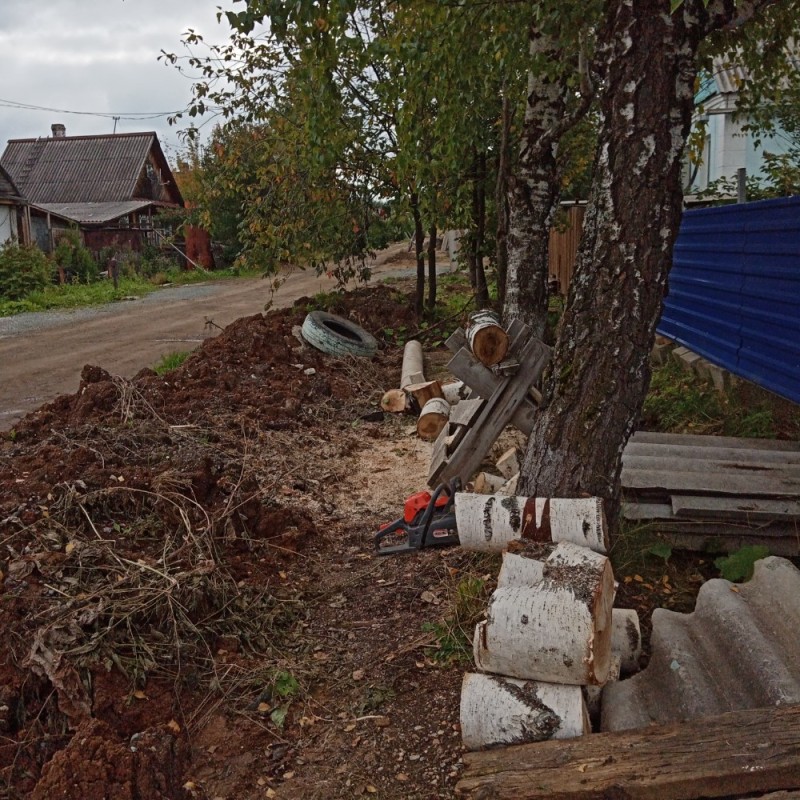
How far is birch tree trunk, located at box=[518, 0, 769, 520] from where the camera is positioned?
368 cm

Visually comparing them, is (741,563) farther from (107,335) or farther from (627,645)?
(107,335)

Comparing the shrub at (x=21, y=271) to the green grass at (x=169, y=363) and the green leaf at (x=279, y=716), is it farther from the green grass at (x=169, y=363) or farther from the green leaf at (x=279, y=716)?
the green leaf at (x=279, y=716)

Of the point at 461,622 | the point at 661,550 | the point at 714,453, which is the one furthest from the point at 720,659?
the point at 714,453

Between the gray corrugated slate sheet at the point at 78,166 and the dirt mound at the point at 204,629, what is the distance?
3210 centimetres

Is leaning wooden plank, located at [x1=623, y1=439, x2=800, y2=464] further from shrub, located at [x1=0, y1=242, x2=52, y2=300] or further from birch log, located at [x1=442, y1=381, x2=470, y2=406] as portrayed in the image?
shrub, located at [x1=0, y1=242, x2=52, y2=300]

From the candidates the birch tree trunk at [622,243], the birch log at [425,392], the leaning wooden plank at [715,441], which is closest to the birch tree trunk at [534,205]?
the birch log at [425,392]

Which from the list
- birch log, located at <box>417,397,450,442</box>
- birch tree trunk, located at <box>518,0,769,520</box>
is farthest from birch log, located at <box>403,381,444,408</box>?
birch tree trunk, located at <box>518,0,769,520</box>

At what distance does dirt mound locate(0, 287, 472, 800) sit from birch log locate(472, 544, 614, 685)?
0.48 meters

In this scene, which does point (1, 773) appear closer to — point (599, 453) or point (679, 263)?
point (599, 453)

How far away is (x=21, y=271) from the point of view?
21500 millimetres

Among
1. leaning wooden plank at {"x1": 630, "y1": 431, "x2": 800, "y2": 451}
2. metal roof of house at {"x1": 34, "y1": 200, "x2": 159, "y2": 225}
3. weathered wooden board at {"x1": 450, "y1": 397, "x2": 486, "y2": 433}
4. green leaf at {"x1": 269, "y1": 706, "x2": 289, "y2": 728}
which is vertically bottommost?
green leaf at {"x1": 269, "y1": 706, "x2": 289, "y2": 728}

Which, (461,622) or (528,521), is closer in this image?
(528,521)

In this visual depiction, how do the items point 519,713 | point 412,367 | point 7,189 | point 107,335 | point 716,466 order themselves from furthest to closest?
point 7,189
point 107,335
point 412,367
point 716,466
point 519,713

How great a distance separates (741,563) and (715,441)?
55.5 inches
